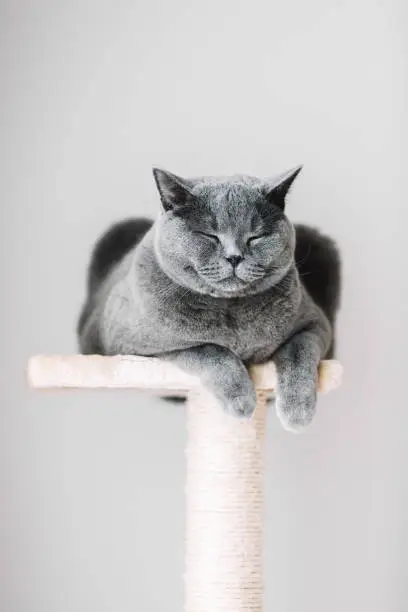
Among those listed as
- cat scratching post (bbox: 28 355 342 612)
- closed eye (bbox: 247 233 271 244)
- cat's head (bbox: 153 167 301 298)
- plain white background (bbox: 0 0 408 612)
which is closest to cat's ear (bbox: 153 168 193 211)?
cat's head (bbox: 153 167 301 298)

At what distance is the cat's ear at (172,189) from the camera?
3.98 ft

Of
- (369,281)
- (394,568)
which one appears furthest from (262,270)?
(394,568)

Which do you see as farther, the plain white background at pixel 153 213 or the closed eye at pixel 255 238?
the plain white background at pixel 153 213

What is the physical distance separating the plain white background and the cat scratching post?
0.51 meters

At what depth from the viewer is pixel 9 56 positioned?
1.83 m

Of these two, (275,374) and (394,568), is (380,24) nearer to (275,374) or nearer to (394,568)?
(275,374)

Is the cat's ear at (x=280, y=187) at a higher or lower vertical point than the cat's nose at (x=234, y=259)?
higher

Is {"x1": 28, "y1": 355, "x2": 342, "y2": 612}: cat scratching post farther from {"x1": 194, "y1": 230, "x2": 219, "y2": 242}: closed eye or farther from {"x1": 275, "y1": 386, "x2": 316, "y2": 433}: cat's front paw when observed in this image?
{"x1": 194, "y1": 230, "x2": 219, "y2": 242}: closed eye

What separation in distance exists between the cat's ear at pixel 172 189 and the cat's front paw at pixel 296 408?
0.30 m

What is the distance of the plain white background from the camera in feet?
5.90

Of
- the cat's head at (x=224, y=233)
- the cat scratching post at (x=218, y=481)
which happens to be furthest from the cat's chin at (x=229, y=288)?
the cat scratching post at (x=218, y=481)

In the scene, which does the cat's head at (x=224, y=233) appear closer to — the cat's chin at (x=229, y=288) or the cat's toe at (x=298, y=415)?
the cat's chin at (x=229, y=288)

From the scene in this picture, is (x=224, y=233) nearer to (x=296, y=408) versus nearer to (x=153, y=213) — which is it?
(x=296, y=408)

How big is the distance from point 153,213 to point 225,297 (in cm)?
62
